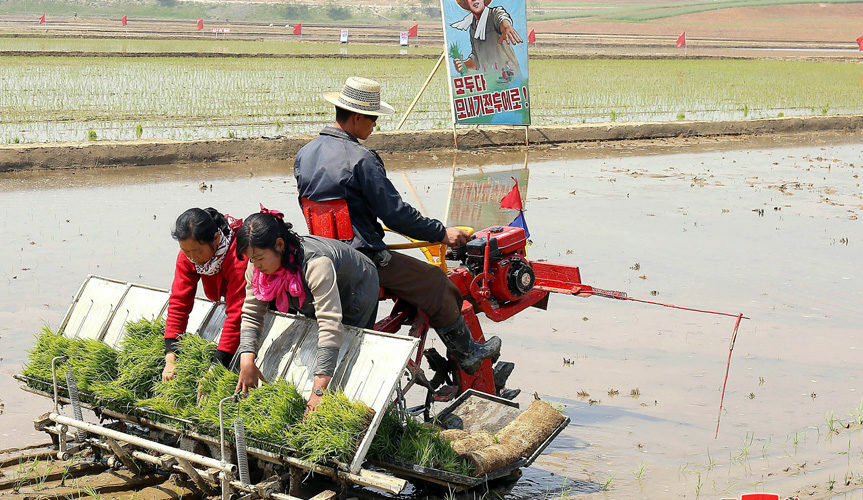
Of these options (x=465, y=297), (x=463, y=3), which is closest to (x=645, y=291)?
(x=465, y=297)

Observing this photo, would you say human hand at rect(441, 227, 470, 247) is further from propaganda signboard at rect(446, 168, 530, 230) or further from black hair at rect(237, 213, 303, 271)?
propaganda signboard at rect(446, 168, 530, 230)

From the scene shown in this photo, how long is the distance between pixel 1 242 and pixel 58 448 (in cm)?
475

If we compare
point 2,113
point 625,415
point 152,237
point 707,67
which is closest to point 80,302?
point 625,415

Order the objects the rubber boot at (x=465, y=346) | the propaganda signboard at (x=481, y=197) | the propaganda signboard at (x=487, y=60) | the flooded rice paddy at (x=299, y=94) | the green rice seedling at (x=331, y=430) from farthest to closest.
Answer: the flooded rice paddy at (x=299, y=94) < the propaganda signboard at (x=487, y=60) < the propaganda signboard at (x=481, y=197) < the rubber boot at (x=465, y=346) < the green rice seedling at (x=331, y=430)

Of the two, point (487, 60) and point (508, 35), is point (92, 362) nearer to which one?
point (487, 60)

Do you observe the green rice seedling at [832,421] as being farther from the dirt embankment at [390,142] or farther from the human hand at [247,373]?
the dirt embankment at [390,142]

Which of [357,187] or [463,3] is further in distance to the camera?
A: [463,3]

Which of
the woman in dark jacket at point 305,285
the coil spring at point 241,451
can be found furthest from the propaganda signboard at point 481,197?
the coil spring at point 241,451

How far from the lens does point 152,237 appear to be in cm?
942

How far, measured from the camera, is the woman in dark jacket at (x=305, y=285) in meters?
4.19

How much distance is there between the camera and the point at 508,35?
50.2 feet

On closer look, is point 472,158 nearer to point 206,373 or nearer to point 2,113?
point 2,113

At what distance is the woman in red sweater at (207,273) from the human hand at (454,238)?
3.07 ft

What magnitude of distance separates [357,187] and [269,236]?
0.62 m
